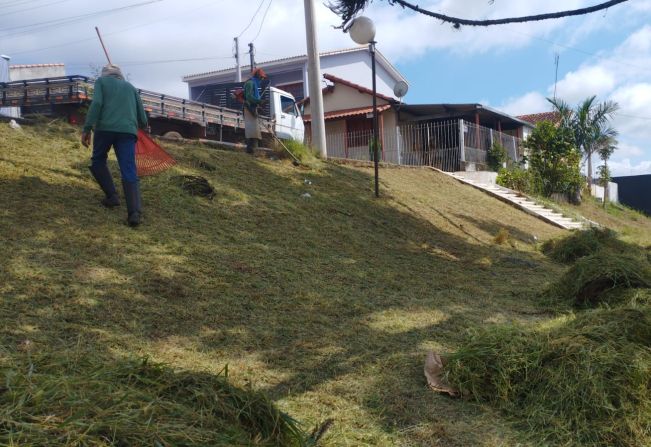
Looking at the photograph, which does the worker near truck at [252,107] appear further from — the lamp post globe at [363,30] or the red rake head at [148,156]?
the red rake head at [148,156]

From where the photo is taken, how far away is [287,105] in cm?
1750

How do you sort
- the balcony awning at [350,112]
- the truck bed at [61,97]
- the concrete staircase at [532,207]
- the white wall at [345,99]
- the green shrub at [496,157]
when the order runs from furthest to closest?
1. the white wall at [345,99]
2. the balcony awning at [350,112]
3. the green shrub at [496,157]
4. the concrete staircase at [532,207]
5. the truck bed at [61,97]

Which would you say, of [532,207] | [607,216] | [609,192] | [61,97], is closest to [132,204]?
[61,97]

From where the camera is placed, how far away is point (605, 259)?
247 inches

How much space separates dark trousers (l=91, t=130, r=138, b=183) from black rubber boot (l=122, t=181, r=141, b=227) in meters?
0.06

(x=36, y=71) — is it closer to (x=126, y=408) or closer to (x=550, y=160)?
(x=550, y=160)

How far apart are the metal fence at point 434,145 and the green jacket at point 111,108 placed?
15148mm

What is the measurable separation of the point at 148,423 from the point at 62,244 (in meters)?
3.63

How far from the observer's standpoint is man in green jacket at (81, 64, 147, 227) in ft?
20.0

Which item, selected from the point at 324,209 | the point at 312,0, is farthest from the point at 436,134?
the point at 324,209

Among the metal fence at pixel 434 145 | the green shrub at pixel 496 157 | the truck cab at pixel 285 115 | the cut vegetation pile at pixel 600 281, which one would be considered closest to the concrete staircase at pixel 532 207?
the metal fence at pixel 434 145

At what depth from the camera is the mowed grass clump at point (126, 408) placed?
1944 mm

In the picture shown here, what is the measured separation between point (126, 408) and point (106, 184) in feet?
15.2

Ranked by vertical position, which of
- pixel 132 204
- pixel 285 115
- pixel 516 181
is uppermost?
pixel 285 115
